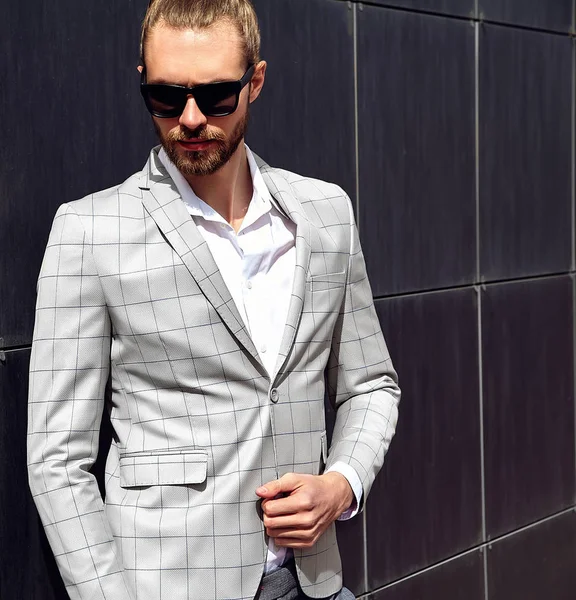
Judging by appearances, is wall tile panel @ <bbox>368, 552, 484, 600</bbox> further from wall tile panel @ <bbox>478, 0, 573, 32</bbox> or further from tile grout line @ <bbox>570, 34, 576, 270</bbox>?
wall tile panel @ <bbox>478, 0, 573, 32</bbox>

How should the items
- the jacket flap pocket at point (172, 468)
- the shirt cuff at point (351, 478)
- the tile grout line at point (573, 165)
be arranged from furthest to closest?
the tile grout line at point (573, 165), the shirt cuff at point (351, 478), the jacket flap pocket at point (172, 468)

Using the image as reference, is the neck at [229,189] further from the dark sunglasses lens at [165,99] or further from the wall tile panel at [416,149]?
the wall tile panel at [416,149]

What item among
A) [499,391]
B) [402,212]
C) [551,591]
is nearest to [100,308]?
Result: [402,212]

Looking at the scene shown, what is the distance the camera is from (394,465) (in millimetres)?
4449

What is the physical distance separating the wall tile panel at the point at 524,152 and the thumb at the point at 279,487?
2.51 metres

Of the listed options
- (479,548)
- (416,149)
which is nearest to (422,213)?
(416,149)

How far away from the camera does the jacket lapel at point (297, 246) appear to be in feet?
8.69

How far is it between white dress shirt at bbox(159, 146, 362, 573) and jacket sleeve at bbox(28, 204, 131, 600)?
0.32 meters

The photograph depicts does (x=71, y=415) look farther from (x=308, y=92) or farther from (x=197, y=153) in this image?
(x=308, y=92)

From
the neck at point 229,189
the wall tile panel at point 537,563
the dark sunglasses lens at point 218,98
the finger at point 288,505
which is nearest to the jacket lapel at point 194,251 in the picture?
the neck at point 229,189

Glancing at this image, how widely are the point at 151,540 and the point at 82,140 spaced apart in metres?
1.20

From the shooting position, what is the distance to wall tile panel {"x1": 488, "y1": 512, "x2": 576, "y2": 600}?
201 inches

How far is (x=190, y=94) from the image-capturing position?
99.8 inches

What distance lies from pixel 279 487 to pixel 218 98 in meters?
0.91
